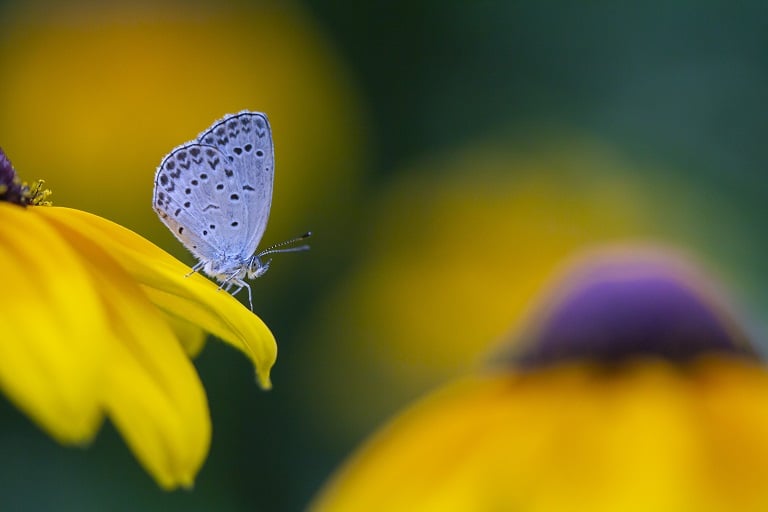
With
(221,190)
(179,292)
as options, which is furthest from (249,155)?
(179,292)

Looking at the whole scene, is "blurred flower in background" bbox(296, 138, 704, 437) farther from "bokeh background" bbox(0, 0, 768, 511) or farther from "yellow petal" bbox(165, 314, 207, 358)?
"yellow petal" bbox(165, 314, 207, 358)

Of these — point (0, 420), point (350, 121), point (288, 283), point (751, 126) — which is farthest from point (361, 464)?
point (751, 126)

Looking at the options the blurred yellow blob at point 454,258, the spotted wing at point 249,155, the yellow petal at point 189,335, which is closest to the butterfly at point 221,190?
the spotted wing at point 249,155

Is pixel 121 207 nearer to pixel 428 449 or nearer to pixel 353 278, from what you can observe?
pixel 353 278

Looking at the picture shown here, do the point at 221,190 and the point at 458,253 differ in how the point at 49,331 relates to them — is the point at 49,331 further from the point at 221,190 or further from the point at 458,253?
the point at 458,253

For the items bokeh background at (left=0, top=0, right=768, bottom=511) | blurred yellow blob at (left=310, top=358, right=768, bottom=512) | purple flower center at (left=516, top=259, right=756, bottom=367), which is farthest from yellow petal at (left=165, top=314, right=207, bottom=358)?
A: bokeh background at (left=0, top=0, right=768, bottom=511)

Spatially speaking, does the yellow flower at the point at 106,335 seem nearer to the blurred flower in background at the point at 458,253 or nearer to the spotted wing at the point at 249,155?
the spotted wing at the point at 249,155
